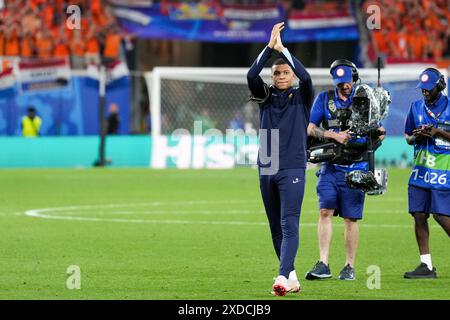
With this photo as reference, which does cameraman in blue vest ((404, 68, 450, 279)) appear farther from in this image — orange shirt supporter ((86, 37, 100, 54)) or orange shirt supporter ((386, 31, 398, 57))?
orange shirt supporter ((386, 31, 398, 57))

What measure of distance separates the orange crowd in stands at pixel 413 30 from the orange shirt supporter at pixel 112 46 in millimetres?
7951

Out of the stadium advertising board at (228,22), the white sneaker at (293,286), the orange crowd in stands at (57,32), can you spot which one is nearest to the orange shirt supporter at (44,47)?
the orange crowd in stands at (57,32)

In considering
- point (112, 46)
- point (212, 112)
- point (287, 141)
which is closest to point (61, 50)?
point (112, 46)

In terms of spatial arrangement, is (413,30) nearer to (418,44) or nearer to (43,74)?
(418,44)

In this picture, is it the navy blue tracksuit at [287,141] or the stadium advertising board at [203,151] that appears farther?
the stadium advertising board at [203,151]

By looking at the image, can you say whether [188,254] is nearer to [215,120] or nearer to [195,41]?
[215,120]

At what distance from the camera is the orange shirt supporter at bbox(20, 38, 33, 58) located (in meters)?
35.7

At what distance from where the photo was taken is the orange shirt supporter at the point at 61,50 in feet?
117

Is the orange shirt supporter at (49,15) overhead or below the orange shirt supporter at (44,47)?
overhead

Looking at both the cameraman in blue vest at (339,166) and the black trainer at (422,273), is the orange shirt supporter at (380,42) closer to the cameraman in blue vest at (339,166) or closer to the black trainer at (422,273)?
the cameraman in blue vest at (339,166)

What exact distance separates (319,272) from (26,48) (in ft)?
80.1

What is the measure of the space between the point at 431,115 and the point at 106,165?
71.3 feet
